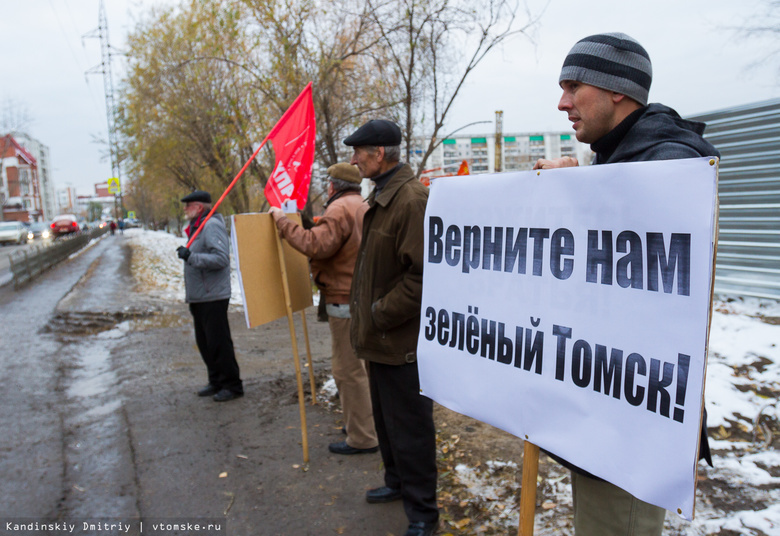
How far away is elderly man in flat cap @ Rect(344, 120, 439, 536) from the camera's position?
2.93m

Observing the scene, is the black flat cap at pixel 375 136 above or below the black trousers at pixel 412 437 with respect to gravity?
above

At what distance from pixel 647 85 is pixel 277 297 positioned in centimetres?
314

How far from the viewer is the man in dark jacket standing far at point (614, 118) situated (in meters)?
1.64

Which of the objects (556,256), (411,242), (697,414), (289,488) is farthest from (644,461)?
(289,488)

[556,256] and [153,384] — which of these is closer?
[556,256]

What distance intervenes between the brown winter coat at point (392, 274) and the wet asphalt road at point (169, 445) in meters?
1.10

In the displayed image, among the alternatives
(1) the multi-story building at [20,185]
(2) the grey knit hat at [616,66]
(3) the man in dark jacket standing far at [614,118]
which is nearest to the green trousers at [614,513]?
(3) the man in dark jacket standing far at [614,118]

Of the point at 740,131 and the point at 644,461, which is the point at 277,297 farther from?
the point at 740,131

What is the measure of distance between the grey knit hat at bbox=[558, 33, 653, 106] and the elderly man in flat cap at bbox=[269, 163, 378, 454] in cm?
247

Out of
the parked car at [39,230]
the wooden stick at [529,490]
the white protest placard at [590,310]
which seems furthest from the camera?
the parked car at [39,230]

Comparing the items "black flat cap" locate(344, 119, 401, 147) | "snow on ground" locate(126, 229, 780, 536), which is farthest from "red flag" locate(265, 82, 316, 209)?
"snow on ground" locate(126, 229, 780, 536)

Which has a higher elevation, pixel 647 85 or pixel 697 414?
pixel 647 85

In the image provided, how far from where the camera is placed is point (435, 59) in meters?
8.04

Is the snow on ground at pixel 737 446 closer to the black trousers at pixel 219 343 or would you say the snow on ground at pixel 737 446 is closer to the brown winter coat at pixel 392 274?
the black trousers at pixel 219 343
